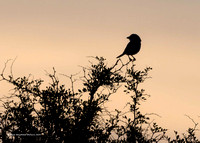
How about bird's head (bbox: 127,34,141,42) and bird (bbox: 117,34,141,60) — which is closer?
bird (bbox: 117,34,141,60)

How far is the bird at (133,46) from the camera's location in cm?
1778

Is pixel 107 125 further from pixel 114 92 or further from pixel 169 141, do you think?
pixel 169 141

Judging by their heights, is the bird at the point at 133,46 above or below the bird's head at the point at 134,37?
below

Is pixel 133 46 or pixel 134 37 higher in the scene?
pixel 134 37

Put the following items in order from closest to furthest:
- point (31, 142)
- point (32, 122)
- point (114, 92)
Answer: point (31, 142) → point (32, 122) → point (114, 92)

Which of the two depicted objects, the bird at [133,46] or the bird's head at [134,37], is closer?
the bird at [133,46]

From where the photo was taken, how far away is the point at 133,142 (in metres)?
14.6

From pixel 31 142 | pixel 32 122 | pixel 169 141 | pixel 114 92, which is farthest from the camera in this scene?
pixel 169 141

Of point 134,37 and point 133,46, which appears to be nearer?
point 133,46

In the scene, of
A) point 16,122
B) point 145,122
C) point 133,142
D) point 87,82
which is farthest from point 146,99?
point 16,122

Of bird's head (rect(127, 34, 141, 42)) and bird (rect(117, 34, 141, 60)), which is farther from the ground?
bird's head (rect(127, 34, 141, 42))

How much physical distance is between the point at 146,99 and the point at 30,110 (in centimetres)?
483

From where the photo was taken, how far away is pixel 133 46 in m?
18.3

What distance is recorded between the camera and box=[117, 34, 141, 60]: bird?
17.8 metres
